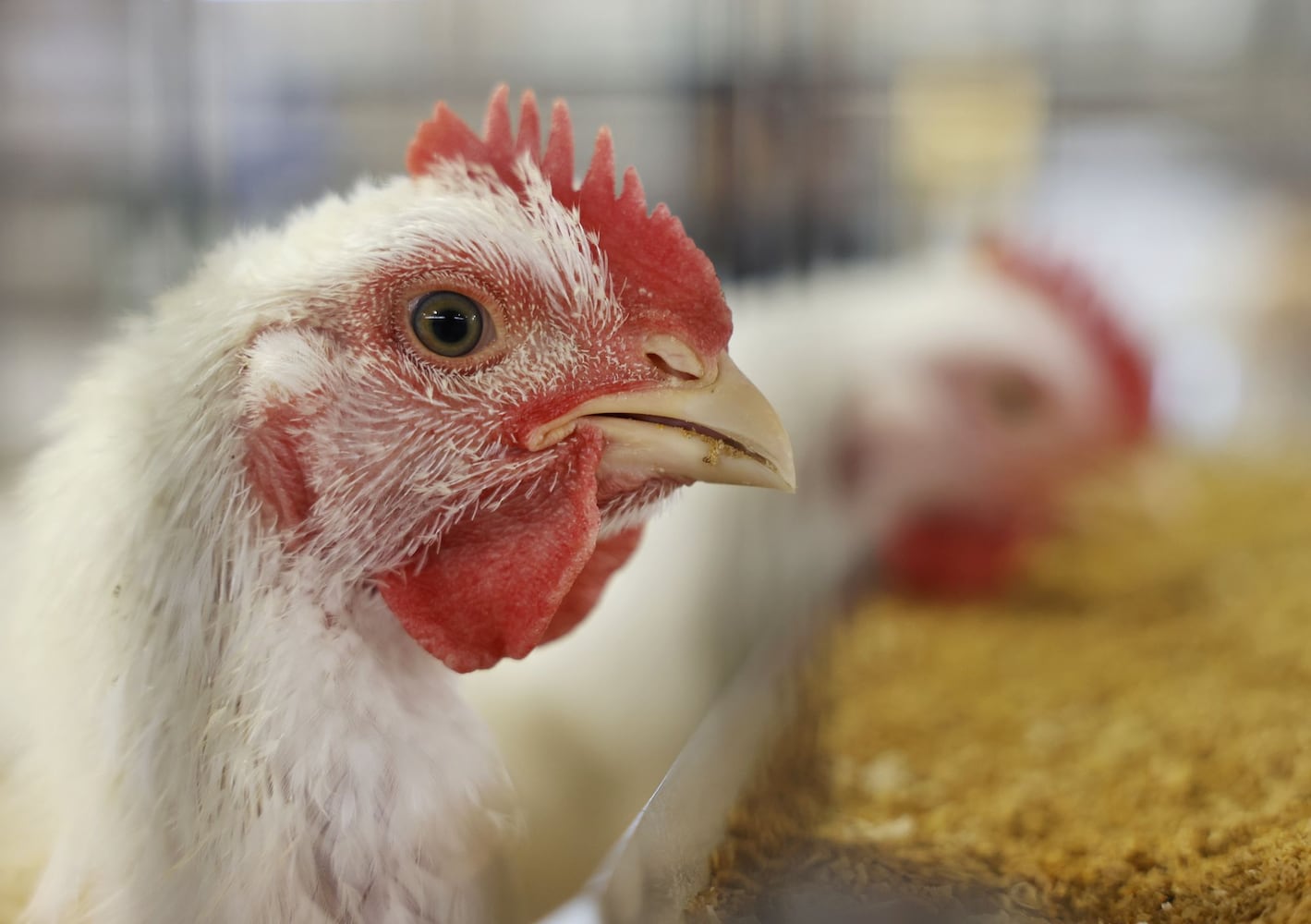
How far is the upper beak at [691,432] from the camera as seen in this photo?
2.13 feet

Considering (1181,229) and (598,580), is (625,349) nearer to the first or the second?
(598,580)

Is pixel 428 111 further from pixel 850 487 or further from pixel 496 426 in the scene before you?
pixel 850 487

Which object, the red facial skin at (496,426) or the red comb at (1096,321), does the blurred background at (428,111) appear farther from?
the red comb at (1096,321)

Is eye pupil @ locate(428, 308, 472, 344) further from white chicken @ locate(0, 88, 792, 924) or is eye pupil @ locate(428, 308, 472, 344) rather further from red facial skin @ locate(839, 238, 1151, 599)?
red facial skin @ locate(839, 238, 1151, 599)

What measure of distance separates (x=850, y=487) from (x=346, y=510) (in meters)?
1.27

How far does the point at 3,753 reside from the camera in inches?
30.8

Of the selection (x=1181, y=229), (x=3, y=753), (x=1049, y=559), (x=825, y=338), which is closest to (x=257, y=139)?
(x=3, y=753)

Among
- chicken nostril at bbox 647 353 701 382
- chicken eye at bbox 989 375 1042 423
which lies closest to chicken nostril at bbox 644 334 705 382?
chicken nostril at bbox 647 353 701 382

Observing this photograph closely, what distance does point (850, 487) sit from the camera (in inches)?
70.2

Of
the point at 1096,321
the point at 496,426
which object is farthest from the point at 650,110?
the point at 1096,321

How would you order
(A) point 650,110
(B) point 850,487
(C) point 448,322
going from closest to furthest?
(C) point 448,322 → (A) point 650,110 → (B) point 850,487

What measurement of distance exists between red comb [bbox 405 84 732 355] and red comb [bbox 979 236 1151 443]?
1.52 meters

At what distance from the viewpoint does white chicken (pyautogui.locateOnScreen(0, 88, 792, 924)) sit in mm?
618

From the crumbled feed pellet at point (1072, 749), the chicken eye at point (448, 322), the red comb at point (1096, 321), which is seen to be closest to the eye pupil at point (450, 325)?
the chicken eye at point (448, 322)
